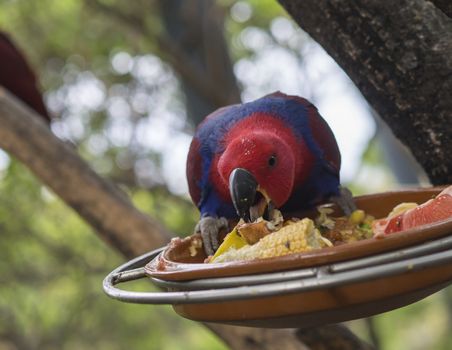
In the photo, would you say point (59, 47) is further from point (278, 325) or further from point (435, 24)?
point (278, 325)

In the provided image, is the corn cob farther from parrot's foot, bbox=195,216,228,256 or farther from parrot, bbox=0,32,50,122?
parrot, bbox=0,32,50,122

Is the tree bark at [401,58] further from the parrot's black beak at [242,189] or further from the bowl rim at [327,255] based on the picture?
the bowl rim at [327,255]

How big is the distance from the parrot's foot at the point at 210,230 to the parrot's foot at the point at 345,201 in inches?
8.4

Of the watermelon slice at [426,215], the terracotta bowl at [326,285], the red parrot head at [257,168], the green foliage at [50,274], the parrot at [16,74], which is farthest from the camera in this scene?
the green foliage at [50,274]

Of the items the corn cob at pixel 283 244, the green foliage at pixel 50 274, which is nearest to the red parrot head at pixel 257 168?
the corn cob at pixel 283 244

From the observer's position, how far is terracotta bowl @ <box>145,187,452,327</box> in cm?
66

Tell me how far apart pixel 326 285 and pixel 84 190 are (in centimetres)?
106

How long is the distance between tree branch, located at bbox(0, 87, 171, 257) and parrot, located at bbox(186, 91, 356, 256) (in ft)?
1.07

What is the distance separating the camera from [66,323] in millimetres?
3627

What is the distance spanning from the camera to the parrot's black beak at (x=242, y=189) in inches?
36.0

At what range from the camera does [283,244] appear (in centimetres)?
76

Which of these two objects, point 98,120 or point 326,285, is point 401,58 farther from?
point 98,120

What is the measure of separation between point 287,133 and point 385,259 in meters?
0.55

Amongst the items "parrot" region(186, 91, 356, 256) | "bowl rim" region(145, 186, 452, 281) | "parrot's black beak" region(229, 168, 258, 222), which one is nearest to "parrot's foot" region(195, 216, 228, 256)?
"parrot" region(186, 91, 356, 256)
